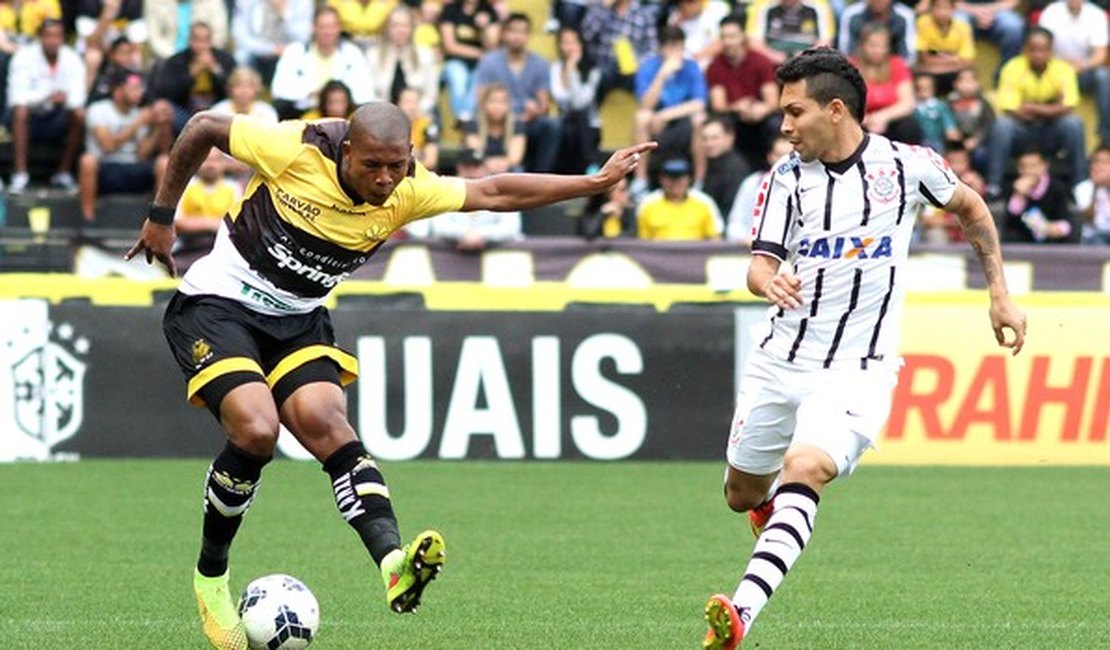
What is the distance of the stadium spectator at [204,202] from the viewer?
17.2 metres

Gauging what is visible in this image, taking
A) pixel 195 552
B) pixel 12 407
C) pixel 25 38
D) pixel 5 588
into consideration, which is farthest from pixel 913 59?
pixel 5 588

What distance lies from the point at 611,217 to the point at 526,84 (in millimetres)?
1937

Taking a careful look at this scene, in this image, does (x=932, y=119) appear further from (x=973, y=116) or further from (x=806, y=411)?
(x=806, y=411)

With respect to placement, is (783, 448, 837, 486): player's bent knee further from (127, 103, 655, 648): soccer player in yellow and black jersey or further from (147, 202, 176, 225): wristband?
(147, 202, 176, 225): wristband

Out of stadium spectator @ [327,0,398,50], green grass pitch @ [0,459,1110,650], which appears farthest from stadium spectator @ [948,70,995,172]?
green grass pitch @ [0,459,1110,650]

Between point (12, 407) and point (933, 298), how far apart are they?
655cm

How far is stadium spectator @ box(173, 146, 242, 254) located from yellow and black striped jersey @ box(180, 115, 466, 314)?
914 cm

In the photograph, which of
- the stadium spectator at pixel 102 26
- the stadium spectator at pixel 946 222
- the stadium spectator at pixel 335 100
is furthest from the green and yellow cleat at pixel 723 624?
the stadium spectator at pixel 102 26

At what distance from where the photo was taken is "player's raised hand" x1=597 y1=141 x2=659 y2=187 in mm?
7953

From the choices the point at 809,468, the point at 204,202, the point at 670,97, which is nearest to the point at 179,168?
the point at 809,468

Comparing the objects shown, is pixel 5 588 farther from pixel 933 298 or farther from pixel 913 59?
pixel 913 59

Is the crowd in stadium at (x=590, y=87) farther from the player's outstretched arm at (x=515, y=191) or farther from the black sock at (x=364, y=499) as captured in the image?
the black sock at (x=364, y=499)

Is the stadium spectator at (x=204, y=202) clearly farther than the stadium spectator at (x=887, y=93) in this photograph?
No

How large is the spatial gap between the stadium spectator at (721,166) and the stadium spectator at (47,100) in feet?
18.2
